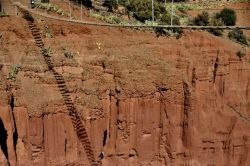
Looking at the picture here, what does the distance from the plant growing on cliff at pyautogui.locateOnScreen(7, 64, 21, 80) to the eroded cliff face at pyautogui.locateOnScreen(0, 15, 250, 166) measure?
0.52 feet

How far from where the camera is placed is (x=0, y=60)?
24.4m

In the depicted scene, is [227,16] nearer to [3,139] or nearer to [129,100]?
[129,100]

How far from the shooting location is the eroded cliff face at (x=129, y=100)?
24.5 meters

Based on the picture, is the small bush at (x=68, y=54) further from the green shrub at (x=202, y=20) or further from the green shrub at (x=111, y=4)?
the green shrub at (x=202, y=20)

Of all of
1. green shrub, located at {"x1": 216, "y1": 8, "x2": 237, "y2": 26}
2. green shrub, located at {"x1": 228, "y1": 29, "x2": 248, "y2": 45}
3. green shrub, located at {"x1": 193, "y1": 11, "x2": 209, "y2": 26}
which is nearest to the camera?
green shrub, located at {"x1": 228, "y1": 29, "x2": 248, "y2": 45}

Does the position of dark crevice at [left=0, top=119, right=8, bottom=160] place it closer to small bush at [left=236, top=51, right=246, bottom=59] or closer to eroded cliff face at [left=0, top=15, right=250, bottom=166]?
eroded cliff face at [left=0, top=15, right=250, bottom=166]

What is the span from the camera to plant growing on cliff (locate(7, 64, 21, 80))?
24.4 m

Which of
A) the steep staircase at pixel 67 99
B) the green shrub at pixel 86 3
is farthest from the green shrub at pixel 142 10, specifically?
the steep staircase at pixel 67 99

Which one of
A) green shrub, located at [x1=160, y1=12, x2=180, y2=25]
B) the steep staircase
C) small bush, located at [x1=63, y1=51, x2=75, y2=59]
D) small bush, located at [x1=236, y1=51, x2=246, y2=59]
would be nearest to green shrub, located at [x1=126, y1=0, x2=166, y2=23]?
green shrub, located at [x1=160, y1=12, x2=180, y2=25]

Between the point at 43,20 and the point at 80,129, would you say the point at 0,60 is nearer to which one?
the point at 43,20

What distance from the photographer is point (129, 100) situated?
27.0 m

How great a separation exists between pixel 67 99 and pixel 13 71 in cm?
269

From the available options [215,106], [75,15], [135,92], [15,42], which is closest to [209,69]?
[215,106]

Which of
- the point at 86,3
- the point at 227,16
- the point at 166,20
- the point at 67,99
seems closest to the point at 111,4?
the point at 86,3
